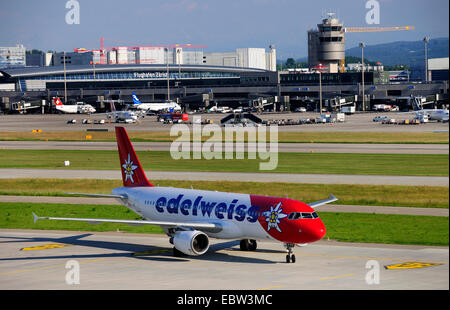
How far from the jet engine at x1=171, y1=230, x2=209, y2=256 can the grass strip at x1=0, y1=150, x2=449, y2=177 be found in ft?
174

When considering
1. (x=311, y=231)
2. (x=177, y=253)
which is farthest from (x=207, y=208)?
(x=311, y=231)

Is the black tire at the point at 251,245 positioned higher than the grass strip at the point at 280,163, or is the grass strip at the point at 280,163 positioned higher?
the grass strip at the point at 280,163

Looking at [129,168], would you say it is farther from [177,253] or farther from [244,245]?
[244,245]

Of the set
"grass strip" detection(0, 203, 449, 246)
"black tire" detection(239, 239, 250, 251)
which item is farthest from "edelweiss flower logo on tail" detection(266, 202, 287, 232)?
"grass strip" detection(0, 203, 449, 246)

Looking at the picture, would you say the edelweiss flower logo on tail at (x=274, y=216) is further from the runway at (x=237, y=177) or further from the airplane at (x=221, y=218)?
the runway at (x=237, y=177)

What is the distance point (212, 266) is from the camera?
50.8 meters

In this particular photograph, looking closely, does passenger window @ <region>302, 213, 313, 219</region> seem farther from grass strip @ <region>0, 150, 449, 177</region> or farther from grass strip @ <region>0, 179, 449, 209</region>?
grass strip @ <region>0, 150, 449, 177</region>

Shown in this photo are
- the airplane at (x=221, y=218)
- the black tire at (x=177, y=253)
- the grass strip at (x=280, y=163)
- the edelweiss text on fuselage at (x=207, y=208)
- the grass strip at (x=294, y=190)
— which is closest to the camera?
the airplane at (x=221, y=218)

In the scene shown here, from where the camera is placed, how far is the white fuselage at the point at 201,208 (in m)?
51.5

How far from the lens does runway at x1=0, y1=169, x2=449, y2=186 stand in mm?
91900

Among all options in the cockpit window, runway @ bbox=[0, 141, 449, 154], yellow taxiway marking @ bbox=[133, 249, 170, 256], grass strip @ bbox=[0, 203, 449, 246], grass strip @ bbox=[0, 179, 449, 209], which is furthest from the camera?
runway @ bbox=[0, 141, 449, 154]

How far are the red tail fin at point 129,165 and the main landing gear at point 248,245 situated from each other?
449 inches

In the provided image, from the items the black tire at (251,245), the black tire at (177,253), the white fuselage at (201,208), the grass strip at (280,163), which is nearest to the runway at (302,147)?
the grass strip at (280,163)
